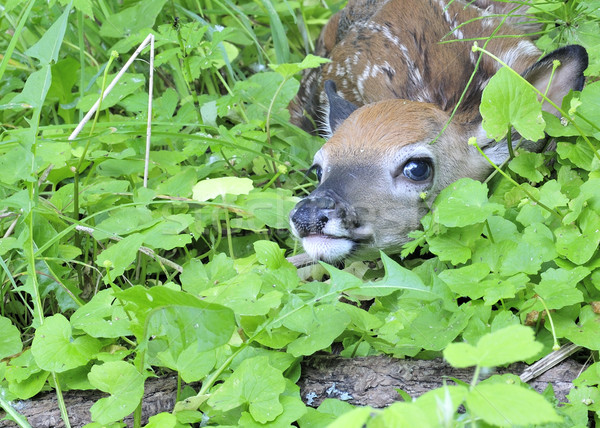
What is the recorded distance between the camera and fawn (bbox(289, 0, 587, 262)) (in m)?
3.03

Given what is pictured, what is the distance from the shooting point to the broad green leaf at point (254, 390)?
212 centimetres

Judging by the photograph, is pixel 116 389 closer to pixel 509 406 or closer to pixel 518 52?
pixel 509 406

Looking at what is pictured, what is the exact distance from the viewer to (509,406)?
4.66ft

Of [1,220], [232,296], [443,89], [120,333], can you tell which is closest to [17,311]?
[1,220]

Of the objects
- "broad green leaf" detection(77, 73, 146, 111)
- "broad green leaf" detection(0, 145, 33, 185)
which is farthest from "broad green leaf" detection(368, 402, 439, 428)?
"broad green leaf" detection(77, 73, 146, 111)

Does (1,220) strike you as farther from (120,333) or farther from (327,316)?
(327,316)

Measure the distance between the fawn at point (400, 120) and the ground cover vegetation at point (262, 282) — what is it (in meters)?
0.22

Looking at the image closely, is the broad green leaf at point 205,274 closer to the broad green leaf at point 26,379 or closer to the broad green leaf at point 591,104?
the broad green leaf at point 26,379

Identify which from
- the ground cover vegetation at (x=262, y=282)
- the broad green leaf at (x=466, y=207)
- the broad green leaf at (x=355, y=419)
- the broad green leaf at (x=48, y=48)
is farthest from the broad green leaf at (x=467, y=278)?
the broad green leaf at (x=48, y=48)

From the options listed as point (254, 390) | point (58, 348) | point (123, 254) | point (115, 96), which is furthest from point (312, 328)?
point (115, 96)

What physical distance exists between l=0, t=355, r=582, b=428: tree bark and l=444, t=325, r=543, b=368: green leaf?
0.79 metres

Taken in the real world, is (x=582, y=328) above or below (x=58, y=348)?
above

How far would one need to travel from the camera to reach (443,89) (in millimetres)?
3883

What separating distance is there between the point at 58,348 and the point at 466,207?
1382mm
